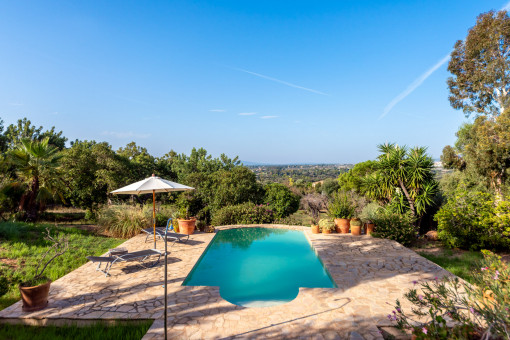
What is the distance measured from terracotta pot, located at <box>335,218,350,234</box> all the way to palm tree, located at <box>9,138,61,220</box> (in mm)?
12597

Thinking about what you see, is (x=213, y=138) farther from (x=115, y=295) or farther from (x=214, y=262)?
(x=115, y=295)

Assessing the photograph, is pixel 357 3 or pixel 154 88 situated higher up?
pixel 357 3

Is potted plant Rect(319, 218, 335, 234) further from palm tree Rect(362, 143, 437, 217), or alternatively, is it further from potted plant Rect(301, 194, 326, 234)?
potted plant Rect(301, 194, 326, 234)

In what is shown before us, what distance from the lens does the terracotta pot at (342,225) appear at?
34.9 feet

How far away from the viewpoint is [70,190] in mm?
14836

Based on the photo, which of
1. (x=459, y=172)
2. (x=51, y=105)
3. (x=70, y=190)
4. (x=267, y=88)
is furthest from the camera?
(x=267, y=88)

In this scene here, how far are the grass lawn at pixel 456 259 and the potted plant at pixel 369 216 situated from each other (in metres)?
1.91

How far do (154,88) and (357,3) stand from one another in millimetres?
12793

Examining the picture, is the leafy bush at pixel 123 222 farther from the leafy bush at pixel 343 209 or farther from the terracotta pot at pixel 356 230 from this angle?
the terracotta pot at pixel 356 230

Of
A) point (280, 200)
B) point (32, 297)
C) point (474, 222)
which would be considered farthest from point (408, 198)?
point (32, 297)

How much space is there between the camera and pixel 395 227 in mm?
9328

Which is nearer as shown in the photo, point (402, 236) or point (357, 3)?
point (402, 236)

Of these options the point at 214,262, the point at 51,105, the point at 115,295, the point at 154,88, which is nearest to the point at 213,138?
the point at 154,88

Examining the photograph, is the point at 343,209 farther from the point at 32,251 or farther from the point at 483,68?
the point at 483,68
